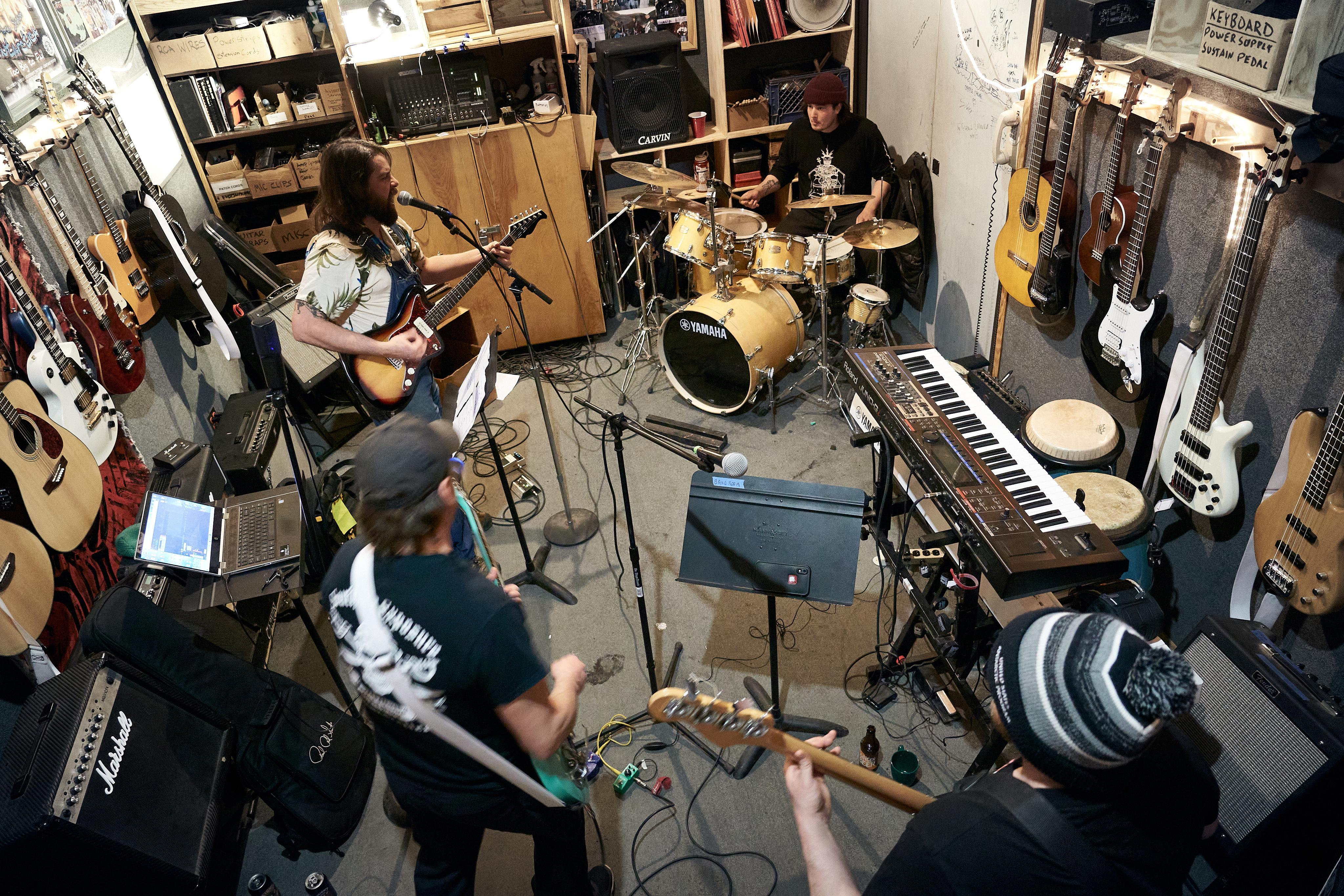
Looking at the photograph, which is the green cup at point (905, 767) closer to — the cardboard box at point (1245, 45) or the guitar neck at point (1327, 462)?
the guitar neck at point (1327, 462)

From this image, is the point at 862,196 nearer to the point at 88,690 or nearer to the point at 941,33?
the point at 941,33

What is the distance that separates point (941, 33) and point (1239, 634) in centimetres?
316

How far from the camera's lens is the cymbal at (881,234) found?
3910 mm

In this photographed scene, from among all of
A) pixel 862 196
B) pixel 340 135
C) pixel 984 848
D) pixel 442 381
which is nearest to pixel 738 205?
pixel 862 196

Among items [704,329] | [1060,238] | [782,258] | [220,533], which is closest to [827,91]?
[782,258]

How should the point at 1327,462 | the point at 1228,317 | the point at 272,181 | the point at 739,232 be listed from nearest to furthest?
the point at 1327,462
the point at 1228,317
the point at 739,232
the point at 272,181

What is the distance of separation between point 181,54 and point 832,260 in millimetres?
3778

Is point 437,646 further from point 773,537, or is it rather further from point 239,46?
point 239,46

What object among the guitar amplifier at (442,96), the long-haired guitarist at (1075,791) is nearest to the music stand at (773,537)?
the long-haired guitarist at (1075,791)

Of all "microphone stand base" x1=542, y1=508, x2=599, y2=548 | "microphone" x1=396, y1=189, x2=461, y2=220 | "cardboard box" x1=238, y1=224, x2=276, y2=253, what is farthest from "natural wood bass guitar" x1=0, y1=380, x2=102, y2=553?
"cardboard box" x1=238, y1=224, x2=276, y2=253

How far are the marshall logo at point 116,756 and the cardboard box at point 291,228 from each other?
3501 millimetres

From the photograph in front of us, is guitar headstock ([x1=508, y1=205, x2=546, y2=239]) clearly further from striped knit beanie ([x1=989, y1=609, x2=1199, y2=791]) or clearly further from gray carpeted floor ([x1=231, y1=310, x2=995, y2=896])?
striped knit beanie ([x1=989, y1=609, x2=1199, y2=791])

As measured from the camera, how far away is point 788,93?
16.8 ft

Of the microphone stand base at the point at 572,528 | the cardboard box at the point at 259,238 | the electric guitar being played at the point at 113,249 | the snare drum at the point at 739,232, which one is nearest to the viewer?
the electric guitar being played at the point at 113,249
